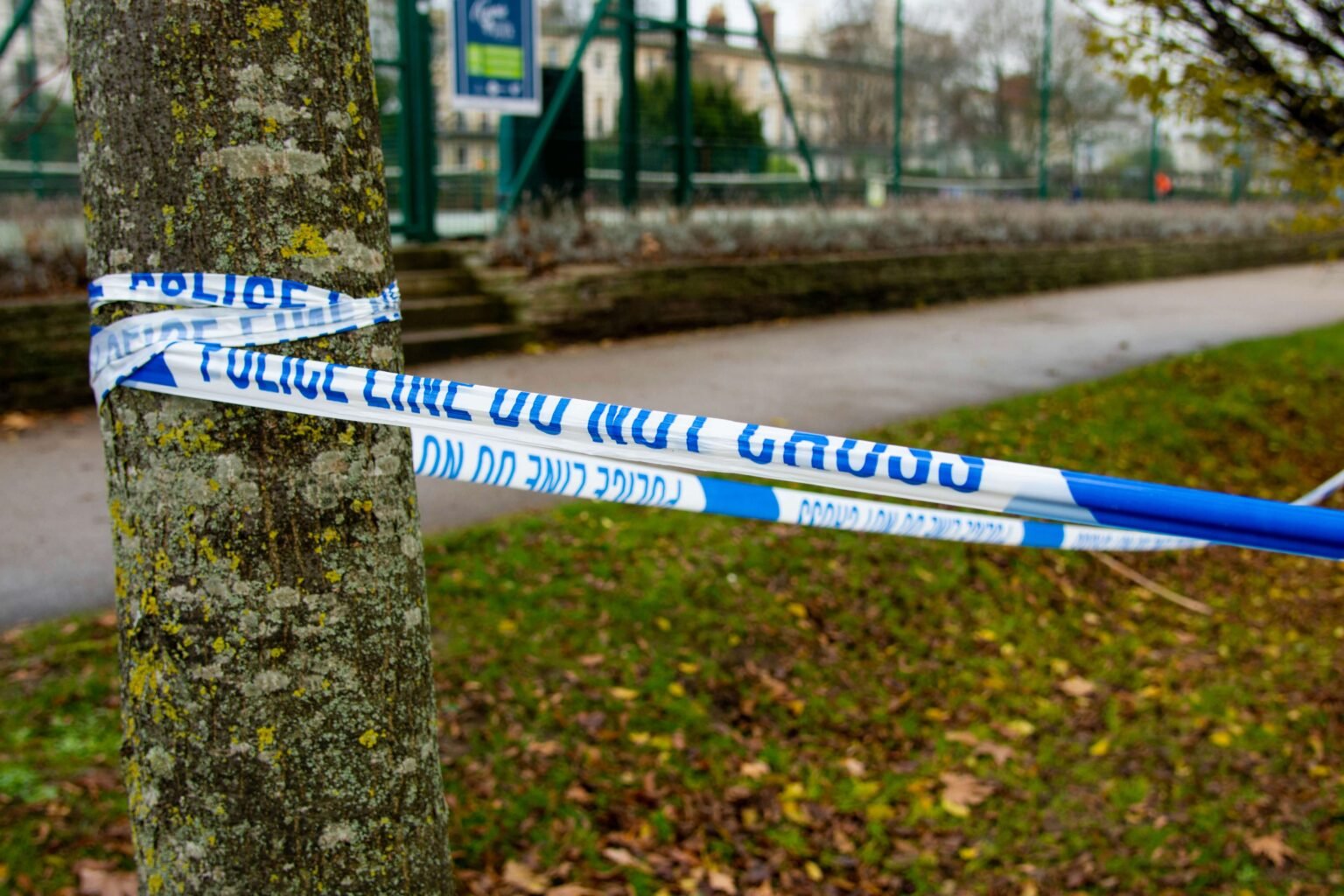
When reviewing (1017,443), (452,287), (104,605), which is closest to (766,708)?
(104,605)

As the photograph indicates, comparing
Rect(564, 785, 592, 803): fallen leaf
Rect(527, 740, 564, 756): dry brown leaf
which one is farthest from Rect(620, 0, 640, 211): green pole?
Rect(564, 785, 592, 803): fallen leaf

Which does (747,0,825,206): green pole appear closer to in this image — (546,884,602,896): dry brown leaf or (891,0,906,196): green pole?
(891,0,906,196): green pole

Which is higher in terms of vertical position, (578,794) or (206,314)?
(206,314)

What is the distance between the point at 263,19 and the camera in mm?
1535

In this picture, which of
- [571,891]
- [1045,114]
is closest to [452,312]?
[571,891]

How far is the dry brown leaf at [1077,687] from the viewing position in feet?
15.0

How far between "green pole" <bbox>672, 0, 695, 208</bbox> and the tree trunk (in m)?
10.1

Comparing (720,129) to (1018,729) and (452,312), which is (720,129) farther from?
(1018,729)

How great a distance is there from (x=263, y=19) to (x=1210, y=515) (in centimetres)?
151

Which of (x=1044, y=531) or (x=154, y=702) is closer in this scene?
(x=154, y=702)

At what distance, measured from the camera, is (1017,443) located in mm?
6695

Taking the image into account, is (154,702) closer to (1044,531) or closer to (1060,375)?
(1044,531)

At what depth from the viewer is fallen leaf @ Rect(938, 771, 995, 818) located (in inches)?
148

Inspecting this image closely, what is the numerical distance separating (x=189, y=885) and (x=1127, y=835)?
2.95 m
